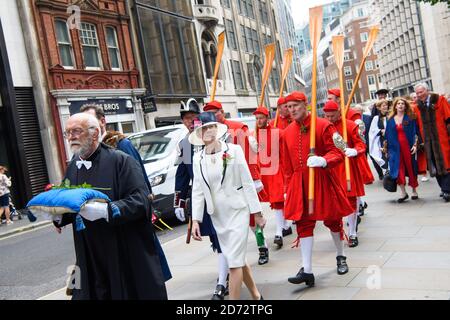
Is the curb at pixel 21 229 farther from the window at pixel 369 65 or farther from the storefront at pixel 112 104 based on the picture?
the window at pixel 369 65

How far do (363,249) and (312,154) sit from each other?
1830 millimetres

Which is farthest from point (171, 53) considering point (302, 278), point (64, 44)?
point (302, 278)

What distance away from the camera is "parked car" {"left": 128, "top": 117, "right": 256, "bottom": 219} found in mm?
9664

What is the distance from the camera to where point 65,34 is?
21.6 metres

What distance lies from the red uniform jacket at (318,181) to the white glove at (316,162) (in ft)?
0.55

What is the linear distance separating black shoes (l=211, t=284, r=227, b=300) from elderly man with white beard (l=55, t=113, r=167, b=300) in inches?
59.5

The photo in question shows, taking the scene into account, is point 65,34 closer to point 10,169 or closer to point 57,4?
point 57,4

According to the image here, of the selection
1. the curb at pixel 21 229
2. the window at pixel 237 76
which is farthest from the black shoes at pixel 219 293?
the window at pixel 237 76

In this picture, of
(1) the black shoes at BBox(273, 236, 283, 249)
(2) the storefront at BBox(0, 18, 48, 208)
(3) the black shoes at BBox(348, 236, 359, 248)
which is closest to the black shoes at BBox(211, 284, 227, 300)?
(1) the black shoes at BBox(273, 236, 283, 249)

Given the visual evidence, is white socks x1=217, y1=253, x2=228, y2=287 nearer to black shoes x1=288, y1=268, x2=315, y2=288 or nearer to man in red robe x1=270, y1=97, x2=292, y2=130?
black shoes x1=288, y1=268, x2=315, y2=288

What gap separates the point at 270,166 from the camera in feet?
23.6

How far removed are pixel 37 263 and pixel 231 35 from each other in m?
33.6
